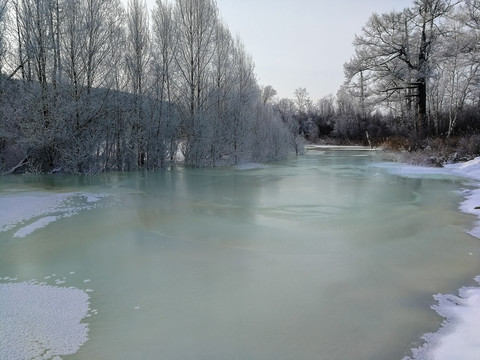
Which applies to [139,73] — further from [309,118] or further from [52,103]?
[309,118]

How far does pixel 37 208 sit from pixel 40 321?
469cm

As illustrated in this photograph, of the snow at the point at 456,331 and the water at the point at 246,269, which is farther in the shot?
the water at the point at 246,269

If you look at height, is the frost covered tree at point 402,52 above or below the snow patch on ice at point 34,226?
above

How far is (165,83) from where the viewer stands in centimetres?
1695

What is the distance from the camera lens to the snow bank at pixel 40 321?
220 cm

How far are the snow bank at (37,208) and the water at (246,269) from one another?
38mm

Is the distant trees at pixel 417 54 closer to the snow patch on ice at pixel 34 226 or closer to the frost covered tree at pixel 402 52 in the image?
the frost covered tree at pixel 402 52

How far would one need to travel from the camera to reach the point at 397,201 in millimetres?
7633

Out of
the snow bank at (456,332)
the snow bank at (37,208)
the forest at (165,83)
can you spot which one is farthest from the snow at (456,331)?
the forest at (165,83)

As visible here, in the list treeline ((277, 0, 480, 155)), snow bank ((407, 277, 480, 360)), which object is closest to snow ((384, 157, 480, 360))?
snow bank ((407, 277, 480, 360))

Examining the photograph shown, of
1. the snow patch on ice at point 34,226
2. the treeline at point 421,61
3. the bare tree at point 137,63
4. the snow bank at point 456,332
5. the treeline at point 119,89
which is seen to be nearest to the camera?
the snow bank at point 456,332

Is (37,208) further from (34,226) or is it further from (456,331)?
(456,331)

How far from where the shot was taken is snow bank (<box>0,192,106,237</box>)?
17.7 feet

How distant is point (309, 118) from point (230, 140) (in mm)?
43330
